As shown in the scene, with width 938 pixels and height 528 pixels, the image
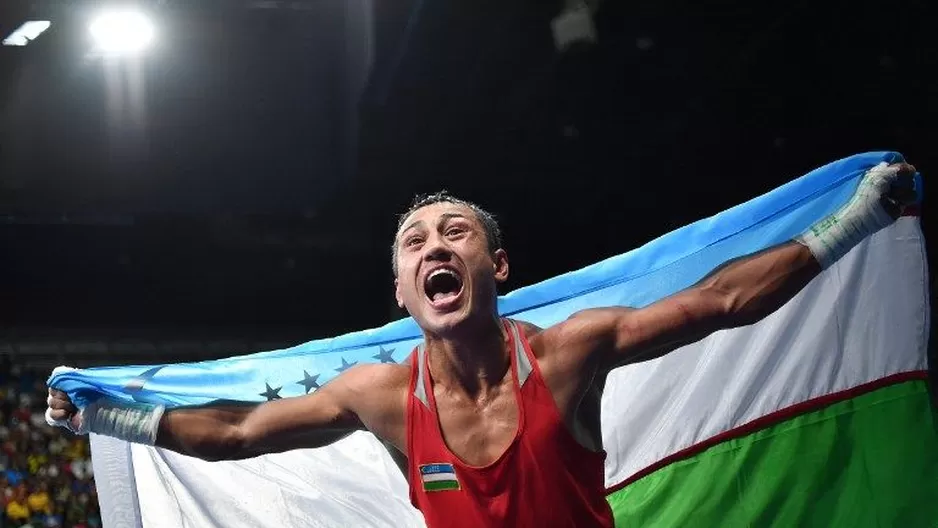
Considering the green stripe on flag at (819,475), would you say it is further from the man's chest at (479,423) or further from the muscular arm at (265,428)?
the muscular arm at (265,428)

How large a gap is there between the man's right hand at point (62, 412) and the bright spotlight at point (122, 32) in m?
6.45

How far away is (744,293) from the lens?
2.67 meters

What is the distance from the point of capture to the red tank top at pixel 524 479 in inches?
99.3

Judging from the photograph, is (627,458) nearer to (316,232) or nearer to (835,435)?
(835,435)

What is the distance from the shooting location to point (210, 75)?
32.1 feet

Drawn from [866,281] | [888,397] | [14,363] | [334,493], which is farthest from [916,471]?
[14,363]

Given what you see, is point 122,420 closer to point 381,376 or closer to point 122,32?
point 381,376

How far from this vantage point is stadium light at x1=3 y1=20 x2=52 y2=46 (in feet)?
29.4

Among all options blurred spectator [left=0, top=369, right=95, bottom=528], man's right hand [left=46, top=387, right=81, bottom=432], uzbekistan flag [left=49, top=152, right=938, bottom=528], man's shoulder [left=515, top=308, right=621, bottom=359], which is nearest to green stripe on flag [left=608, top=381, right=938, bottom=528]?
uzbekistan flag [left=49, top=152, right=938, bottom=528]

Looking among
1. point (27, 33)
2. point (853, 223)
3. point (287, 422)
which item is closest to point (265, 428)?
point (287, 422)

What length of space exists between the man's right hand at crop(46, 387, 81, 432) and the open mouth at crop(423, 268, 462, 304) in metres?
1.08

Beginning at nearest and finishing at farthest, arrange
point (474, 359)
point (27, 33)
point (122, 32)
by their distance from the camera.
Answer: point (474, 359), point (122, 32), point (27, 33)

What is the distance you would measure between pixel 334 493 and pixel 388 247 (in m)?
7.99

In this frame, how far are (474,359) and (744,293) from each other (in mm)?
721
